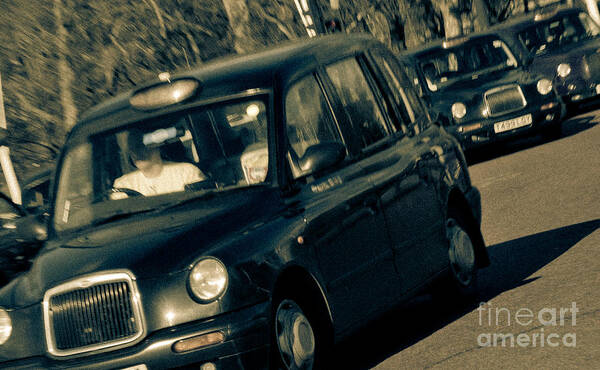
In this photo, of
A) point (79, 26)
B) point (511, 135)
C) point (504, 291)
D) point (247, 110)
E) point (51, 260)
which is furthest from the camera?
point (79, 26)

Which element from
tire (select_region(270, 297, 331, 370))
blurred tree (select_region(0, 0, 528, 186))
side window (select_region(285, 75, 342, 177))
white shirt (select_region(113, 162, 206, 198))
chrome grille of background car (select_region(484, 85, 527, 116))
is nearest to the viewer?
tire (select_region(270, 297, 331, 370))

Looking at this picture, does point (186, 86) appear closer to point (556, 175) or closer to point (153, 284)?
point (153, 284)

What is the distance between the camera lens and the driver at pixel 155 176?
7.00 m

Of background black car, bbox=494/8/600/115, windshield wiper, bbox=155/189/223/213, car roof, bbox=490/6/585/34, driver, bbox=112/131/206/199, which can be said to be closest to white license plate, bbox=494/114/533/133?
background black car, bbox=494/8/600/115

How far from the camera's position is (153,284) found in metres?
5.90

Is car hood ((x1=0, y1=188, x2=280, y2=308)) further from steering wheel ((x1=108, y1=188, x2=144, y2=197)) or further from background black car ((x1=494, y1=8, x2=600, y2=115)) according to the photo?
background black car ((x1=494, y1=8, x2=600, y2=115))

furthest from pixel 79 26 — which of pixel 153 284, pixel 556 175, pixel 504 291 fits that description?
pixel 153 284

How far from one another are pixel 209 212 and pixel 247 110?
948 millimetres

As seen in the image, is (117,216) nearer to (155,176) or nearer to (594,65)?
(155,176)

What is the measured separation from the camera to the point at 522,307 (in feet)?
26.1

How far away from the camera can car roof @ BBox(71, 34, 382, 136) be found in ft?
24.1

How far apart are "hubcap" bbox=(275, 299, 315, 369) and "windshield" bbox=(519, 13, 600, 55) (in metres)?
16.5

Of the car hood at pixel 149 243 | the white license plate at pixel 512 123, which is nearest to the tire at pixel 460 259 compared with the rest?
the car hood at pixel 149 243

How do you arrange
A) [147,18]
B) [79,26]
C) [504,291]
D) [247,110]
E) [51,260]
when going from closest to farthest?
[51,260]
[247,110]
[504,291]
[79,26]
[147,18]
